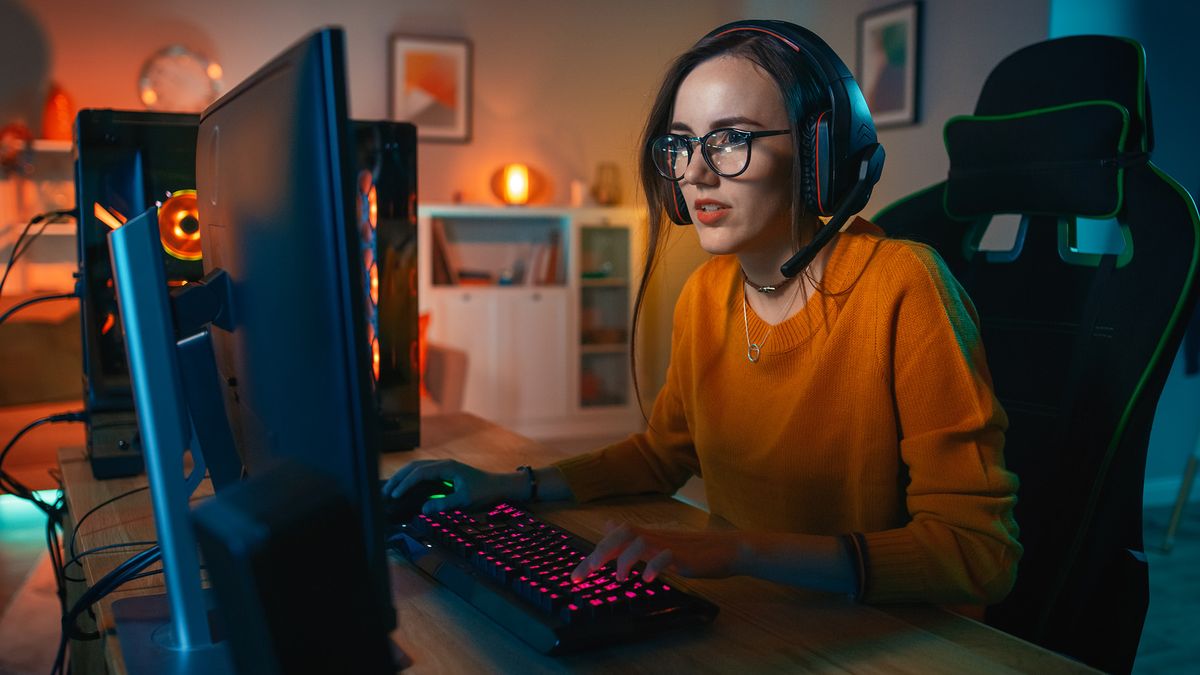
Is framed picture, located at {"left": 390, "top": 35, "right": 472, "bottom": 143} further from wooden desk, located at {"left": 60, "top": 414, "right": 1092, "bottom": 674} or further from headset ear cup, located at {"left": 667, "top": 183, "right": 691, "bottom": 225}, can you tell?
wooden desk, located at {"left": 60, "top": 414, "right": 1092, "bottom": 674}

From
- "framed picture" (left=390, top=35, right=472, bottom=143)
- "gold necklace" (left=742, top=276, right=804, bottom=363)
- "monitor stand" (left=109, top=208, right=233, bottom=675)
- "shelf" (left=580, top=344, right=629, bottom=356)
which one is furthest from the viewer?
"shelf" (left=580, top=344, right=629, bottom=356)

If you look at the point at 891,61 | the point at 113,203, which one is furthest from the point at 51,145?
the point at 891,61

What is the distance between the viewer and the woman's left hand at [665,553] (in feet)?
2.44

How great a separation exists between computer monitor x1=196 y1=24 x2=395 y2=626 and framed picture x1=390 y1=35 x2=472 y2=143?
4285mm

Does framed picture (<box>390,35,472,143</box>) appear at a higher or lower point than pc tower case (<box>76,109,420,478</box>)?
higher

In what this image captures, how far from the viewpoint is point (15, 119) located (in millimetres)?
4195

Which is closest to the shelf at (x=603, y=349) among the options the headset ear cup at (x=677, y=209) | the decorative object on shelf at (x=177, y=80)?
the decorative object on shelf at (x=177, y=80)

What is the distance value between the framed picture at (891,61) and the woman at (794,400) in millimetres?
3040

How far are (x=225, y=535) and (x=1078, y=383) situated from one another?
37.0 inches

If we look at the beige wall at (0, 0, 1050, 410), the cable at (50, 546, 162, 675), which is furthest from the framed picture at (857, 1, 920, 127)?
the cable at (50, 546, 162, 675)

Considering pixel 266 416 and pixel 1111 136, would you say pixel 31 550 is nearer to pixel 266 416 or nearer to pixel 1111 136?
pixel 266 416

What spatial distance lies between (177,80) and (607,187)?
6.69ft

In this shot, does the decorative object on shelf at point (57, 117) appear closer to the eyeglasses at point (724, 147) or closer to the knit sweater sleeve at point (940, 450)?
the eyeglasses at point (724, 147)

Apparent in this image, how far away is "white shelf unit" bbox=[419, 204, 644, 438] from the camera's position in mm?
4660
